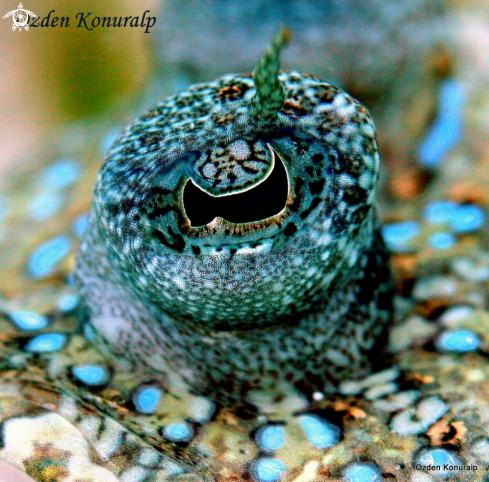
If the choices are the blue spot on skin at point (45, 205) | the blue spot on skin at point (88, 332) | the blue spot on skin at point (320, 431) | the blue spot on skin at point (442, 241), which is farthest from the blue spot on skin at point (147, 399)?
the blue spot on skin at point (45, 205)

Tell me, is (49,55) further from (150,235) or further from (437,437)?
(437,437)

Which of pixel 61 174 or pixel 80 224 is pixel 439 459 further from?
pixel 61 174

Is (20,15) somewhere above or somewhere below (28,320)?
above

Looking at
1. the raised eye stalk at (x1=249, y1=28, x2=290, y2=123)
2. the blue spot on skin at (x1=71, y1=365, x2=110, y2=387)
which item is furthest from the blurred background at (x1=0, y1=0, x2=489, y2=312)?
the raised eye stalk at (x1=249, y1=28, x2=290, y2=123)

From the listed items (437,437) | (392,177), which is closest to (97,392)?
(437,437)

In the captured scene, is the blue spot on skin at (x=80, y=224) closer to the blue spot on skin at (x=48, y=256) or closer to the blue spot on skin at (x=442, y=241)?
the blue spot on skin at (x=48, y=256)

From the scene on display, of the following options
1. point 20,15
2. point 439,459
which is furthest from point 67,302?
point 20,15

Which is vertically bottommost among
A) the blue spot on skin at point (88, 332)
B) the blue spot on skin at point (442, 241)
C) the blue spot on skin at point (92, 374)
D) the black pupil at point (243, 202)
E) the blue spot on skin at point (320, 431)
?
the blue spot on skin at point (320, 431)
